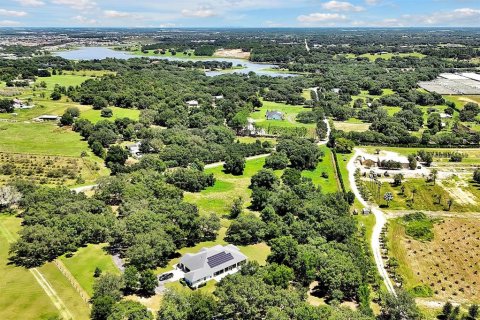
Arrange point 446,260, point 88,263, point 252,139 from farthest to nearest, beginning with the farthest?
point 252,139 < point 446,260 < point 88,263

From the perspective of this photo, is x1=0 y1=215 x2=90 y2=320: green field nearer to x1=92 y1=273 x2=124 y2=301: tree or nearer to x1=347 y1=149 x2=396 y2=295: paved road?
x1=92 y1=273 x2=124 y2=301: tree

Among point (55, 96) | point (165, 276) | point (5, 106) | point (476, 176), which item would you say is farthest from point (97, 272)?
point (55, 96)

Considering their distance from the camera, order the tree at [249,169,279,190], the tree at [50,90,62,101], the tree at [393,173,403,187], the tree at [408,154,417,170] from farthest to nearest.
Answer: the tree at [50,90,62,101]
the tree at [408,154,417,170]
the tree at [393,173,403,187]
the tree at [249,169,279,190]

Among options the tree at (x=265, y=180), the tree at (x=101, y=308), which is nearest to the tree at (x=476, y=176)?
the tree at (x=265, y=180)

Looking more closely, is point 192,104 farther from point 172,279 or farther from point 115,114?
point 172,279

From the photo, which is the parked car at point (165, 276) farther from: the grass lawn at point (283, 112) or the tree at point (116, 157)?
the grass lawn at point (283, 112)

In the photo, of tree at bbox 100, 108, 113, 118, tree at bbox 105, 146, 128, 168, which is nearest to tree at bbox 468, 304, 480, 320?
tree at bbox 105, 146, 128, 168
